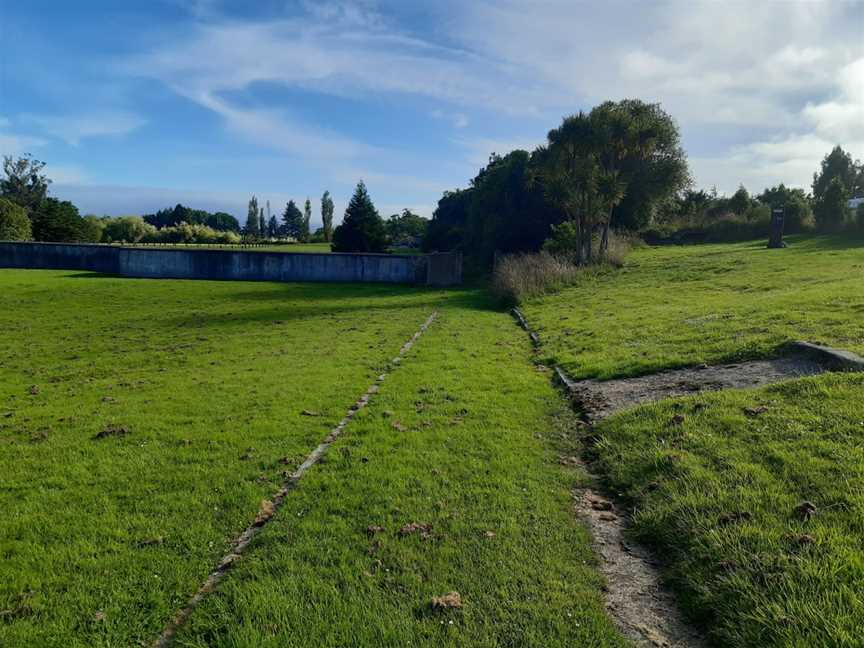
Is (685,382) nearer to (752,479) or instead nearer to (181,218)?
(752,479)

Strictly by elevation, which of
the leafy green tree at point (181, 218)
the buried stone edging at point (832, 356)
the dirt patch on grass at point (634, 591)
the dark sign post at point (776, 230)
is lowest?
the dirt patch on grass at point (634, 591)

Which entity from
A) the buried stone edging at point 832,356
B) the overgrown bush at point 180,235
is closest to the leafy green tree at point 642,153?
the buried stone edging at point 832,356

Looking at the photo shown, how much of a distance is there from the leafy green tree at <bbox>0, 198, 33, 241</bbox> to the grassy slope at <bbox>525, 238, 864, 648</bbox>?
6140 centimetres

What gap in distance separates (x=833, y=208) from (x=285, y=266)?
35.3 meters

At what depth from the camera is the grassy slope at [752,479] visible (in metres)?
2.97

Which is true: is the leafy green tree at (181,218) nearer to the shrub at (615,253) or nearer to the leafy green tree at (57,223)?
the leafy green tree at (57,223)

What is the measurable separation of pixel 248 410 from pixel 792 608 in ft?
20.3

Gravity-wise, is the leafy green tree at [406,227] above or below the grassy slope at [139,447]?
above

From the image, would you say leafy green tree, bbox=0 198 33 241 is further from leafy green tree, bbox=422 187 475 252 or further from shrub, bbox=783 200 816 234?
shrub, bbox=783 200 816 234

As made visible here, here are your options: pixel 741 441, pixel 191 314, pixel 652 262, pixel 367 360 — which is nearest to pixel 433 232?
pixel 652 262

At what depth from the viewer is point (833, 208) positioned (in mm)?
34344

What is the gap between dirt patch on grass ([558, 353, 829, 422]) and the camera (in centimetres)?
679

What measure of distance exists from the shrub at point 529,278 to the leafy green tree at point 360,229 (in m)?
31.5

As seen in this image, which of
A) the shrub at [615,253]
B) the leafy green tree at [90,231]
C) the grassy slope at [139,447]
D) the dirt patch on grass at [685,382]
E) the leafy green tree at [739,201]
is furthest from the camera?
the leafy green tree at [90,231]
